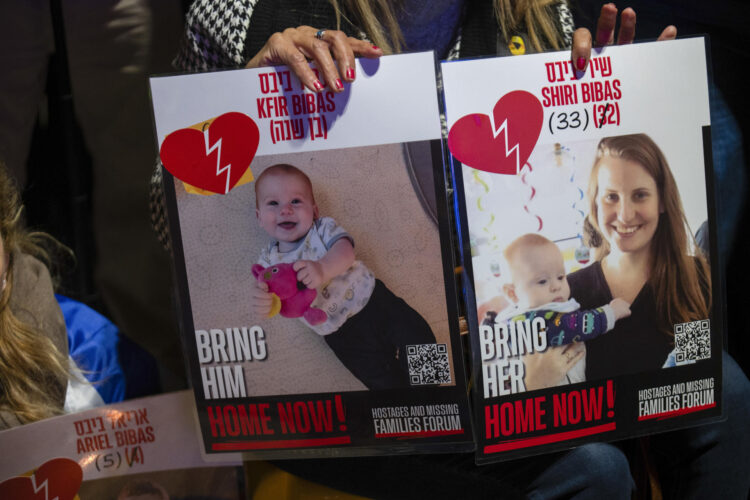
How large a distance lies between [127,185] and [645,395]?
125cm

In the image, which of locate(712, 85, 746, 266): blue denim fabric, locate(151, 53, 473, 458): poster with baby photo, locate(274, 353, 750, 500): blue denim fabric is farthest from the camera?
locate(712, 85, 746, 266): blue denim fabric

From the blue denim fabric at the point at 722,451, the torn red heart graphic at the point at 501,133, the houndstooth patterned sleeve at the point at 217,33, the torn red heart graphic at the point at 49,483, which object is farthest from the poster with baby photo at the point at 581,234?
the torn red heart graphic at the point at 49,483

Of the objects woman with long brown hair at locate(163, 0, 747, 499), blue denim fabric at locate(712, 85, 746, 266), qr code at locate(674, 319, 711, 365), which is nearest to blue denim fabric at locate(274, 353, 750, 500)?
woman with long brown hair at locate(163, 0, 747, 499)

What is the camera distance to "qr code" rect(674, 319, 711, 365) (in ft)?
3.02

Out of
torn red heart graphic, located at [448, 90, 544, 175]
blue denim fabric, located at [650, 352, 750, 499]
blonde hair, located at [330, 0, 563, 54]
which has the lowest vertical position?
blue denim fabric, located at [650, 352, 750, 499]

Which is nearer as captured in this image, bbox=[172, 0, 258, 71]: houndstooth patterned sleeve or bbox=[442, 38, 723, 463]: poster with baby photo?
bbox=[442, 38, 723, 463]: poster with baby photo

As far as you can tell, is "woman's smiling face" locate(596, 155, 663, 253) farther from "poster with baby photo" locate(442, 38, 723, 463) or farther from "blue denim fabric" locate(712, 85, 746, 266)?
"blue denim fabric" locate(712, 85, 746, 266)

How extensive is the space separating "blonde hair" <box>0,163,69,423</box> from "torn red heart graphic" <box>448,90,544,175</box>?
0.64m

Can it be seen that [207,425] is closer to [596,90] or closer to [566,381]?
[566,381]

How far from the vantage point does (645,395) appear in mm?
917

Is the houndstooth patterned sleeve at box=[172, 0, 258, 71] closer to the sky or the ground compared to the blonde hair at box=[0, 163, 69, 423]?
closer to the sky

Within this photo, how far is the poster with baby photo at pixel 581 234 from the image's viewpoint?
848 millimetres

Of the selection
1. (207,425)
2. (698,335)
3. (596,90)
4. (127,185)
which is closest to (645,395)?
(698,335)

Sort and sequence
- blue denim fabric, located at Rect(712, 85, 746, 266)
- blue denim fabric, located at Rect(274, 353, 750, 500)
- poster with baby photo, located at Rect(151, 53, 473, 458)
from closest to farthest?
poster with baby photo, located at Rect(151, 53, 473, 458) → blue denim fabric, located at Rect(274, 353, 750, 500) → blue denim fabric, located at Rect(712, 85, 746, 266)
